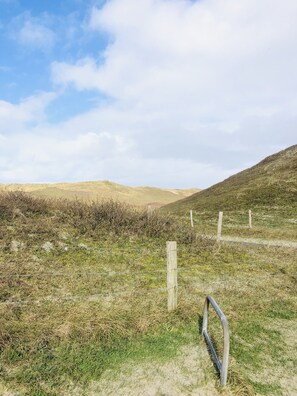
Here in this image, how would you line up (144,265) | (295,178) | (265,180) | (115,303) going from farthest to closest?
(265,180) → (295,178) → (144,265) → (115,303)

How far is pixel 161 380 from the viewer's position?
5262 millimetres

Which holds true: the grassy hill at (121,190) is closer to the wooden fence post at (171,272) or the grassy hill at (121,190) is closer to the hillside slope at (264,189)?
the hillside slope at (264,189)

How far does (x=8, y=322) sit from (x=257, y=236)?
19.0 meters

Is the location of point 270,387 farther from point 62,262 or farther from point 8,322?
point 62,262

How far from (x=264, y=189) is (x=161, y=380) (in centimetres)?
4264

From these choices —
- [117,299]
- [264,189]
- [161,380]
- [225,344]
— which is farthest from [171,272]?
[264,189]

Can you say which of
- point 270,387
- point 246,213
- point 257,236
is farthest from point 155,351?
point 246,213

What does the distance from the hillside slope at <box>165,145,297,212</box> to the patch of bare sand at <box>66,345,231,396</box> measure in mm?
34666

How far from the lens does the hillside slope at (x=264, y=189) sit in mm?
40625

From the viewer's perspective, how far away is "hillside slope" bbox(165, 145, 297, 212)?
133 ft

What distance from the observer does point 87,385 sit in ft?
16.8

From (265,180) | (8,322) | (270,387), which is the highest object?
(265,180)

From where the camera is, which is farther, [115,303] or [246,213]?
[246,213]

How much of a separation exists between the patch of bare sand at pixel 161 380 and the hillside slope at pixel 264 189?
3467 centimetres
